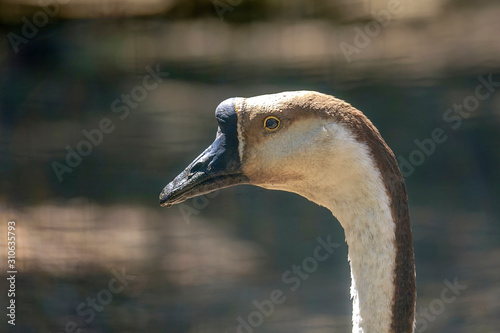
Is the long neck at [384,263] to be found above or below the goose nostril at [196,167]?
below

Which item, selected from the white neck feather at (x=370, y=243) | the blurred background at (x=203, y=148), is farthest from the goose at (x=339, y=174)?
the blurred background at (x=203, y=148)

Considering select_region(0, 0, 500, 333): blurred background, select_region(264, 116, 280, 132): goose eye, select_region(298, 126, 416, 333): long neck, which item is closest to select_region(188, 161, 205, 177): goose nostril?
select_region(264, 116, 280, 132): goose eye

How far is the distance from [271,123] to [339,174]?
28 cm

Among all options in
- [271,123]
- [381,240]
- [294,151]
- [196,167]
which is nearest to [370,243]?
[381,240]

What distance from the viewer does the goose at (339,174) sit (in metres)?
1.77

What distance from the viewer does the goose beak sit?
1.95 meters

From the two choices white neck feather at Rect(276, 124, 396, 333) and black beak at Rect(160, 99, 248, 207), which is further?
black beak at Rect(160, 99, 248, 207)

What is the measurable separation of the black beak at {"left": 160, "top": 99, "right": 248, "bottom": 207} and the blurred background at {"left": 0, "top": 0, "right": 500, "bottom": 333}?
6.06ft

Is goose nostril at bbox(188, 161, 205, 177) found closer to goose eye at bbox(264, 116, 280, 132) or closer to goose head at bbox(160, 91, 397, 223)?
goose head at bbox(160, 91, 397, 223)

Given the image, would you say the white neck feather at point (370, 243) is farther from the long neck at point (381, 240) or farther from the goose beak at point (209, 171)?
the goose beak at point (209, 171)

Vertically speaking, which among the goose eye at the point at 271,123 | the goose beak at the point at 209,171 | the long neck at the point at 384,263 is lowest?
the long neck at the point at 384,263

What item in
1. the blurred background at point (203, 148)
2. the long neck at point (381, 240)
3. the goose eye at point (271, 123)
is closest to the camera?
the long neck at point (381, 240)

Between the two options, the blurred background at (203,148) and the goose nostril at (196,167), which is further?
the blurred background at (203,148)

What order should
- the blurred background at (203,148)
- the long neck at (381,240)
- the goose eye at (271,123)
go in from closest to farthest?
the long neck at (381,240) < the goose eye at (271,123) < the blurred background at (203,148)
